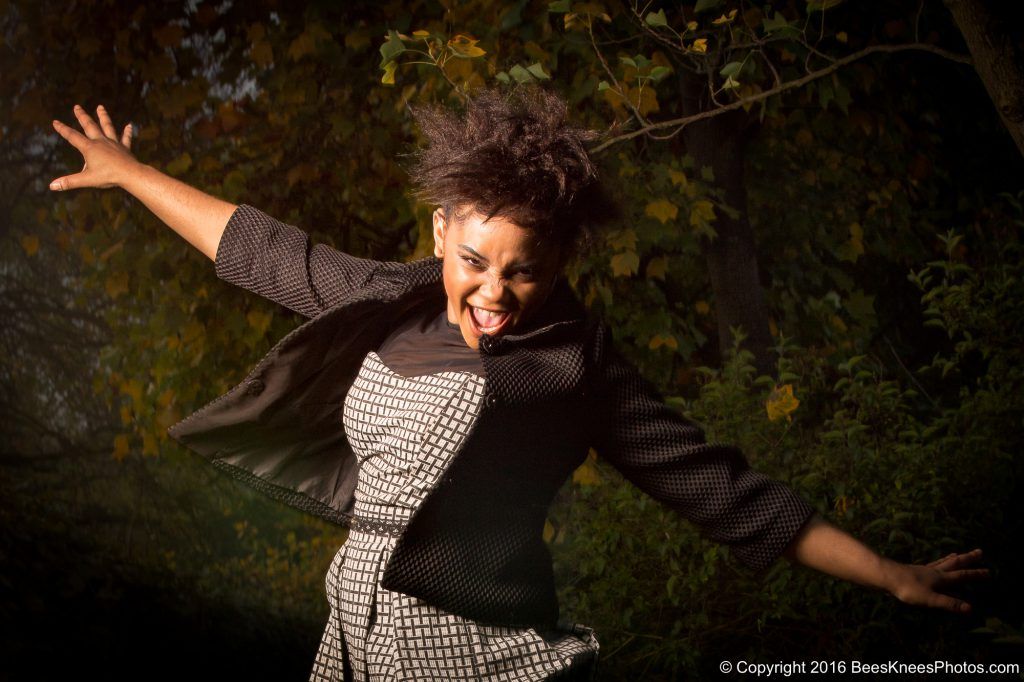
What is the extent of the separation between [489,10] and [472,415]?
190 cm

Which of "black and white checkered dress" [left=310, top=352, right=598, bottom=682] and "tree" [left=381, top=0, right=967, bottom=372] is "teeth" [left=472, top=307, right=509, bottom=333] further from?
"tree" [left=381, top=0, right=967, bottom=372]

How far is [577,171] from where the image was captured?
1556 millimetres

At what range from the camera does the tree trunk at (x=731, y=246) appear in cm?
356

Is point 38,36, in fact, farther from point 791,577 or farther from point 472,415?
point 791,577

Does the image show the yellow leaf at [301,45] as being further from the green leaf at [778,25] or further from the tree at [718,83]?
the green leaf at [778,25]

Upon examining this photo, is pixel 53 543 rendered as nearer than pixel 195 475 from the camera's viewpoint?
Yes

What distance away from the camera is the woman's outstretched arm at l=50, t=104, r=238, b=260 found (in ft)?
5.90

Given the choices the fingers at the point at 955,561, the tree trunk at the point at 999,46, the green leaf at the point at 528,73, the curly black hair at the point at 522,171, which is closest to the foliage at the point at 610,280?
the green leaf at the point at 528,73

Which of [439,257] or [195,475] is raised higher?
[439,257]

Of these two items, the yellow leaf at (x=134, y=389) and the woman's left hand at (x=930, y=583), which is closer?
the woman's left hand at (x=930, y=583)

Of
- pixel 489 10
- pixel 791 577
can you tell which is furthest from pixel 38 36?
pixel 791 577

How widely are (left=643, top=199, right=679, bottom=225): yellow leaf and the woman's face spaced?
5.13ft

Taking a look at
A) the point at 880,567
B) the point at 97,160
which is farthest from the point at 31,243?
the point at 880,567

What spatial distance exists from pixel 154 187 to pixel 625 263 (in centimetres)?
166
